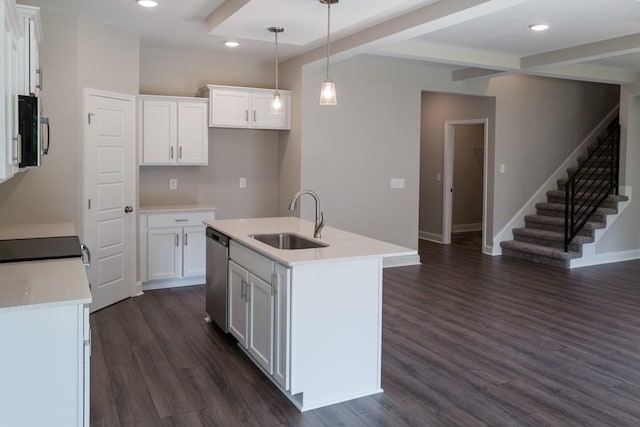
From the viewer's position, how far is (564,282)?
6.16m

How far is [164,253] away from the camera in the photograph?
563 centimetres

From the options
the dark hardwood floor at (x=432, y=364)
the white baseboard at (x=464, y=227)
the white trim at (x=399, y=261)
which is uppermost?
the white baseboard at (x=464, y=227)

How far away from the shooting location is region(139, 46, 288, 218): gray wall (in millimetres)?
5949

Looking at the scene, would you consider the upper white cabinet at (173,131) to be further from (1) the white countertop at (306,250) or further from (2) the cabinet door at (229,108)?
(1) the white countertop at (306,250)

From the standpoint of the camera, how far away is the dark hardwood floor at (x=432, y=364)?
9.75 ft

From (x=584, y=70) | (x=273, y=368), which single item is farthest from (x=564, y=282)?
(x=273, y=368)

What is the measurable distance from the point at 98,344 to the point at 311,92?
11.6ft

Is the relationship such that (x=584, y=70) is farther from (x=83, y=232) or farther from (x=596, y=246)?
(x=83, y=232)

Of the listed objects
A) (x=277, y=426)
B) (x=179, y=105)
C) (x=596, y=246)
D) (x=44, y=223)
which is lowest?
(x=277, y=426)

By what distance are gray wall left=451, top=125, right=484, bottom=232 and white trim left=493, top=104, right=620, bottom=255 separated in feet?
5.93

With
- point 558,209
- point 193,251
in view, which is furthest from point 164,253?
point 558,209

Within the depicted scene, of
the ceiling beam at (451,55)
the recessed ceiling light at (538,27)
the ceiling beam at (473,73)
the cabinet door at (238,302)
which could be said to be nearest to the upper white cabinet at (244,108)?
the ceiling beam at (451,55)

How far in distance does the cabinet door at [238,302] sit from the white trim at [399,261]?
314cm

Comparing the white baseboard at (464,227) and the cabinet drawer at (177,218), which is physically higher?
the cabinet drawer at (177,218)
